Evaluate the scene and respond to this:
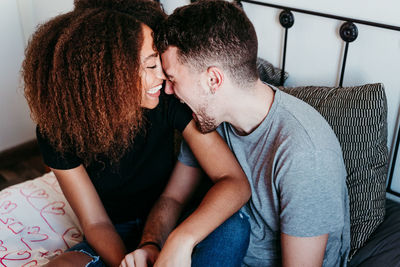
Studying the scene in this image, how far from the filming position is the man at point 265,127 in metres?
1.05

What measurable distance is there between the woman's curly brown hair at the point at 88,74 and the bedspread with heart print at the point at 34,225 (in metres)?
0.41

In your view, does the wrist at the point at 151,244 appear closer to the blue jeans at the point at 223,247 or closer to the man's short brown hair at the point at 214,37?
the blue jeans at the point at 223,247

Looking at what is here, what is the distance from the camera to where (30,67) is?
1208mm

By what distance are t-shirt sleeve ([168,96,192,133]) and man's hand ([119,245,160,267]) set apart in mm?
420

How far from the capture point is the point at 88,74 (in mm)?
1133

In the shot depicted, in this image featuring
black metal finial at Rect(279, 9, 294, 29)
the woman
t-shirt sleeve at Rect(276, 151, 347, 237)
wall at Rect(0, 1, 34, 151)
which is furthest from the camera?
wall at Rect(0, 1, 34, 151)

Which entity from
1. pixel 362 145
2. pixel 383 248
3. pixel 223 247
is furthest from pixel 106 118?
pixel 383 248

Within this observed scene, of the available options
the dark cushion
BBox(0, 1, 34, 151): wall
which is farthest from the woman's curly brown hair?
BBox(0, 1, 34, 151): wall

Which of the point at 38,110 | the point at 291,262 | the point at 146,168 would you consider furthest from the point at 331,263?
the point at 38,110

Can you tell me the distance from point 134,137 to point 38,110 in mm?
318

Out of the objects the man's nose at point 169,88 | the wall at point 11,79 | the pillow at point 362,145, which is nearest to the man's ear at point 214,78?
the man's nose at point 169,88

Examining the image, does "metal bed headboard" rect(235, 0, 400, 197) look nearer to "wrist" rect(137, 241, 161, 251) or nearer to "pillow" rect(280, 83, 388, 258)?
"pillow" rect(280, 83, 388, 258)

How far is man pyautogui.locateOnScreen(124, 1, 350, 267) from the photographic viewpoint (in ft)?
3.45

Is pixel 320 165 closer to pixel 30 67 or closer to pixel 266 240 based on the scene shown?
pixel 266 240
